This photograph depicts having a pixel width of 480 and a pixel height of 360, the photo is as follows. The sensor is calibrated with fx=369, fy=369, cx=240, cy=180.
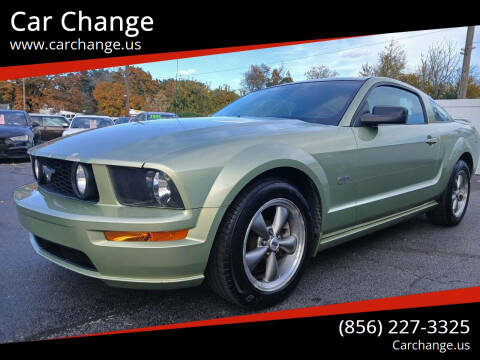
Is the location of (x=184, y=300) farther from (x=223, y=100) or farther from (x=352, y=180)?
(x=223, y=100)

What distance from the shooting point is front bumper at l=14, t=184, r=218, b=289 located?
5.73 feet

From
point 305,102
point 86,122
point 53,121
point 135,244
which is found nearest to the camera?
point 135,244

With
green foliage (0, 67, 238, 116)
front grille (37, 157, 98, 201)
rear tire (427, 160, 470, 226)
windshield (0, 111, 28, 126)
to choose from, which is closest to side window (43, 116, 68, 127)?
windshield (0, 111, 28, 126)

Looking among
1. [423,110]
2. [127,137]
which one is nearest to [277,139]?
[127,137]

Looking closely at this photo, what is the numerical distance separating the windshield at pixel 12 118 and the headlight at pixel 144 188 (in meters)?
9.33

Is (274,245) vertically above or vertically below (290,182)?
below

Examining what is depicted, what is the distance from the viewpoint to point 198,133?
6.91 ft

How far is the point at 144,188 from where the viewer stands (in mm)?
1814

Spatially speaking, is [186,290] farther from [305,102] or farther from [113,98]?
[113,98]

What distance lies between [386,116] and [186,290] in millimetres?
1821

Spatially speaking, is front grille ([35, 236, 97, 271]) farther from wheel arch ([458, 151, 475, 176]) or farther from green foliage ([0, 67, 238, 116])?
green foliage ([0, 67, 238, 116])

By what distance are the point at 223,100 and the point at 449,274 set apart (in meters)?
36.2

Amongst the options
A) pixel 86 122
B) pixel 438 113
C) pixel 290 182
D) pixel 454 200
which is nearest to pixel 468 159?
pixel 454 200

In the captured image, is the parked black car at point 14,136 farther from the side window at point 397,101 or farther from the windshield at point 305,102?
the side window at point 397,101
